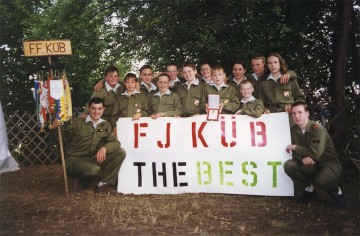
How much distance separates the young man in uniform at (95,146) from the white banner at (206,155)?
16 cm

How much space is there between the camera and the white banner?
18.1 ft

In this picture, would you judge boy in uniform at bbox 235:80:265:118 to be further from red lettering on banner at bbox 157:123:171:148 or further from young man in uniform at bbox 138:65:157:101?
young man in uniform at bbox 138:65:157:101

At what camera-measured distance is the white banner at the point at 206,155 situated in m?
5.52

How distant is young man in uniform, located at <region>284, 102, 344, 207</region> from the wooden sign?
3.16 meters

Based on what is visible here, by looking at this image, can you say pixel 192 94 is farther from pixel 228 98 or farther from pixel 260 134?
pixel 260 134

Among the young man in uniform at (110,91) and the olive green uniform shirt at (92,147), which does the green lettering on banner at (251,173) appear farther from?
the young man in uniform at (110,91)

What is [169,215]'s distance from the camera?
15.2 feet

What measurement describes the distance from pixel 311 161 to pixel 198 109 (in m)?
1.91

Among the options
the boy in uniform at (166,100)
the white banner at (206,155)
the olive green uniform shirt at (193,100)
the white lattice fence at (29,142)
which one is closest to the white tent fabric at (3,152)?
the white banner at (206,155)

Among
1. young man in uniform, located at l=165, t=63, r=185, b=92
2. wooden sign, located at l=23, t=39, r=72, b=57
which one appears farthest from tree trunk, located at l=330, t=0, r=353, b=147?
wooden sign, located at l=23, t=39, r=72, b=57

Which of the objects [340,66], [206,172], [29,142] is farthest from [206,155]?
[29,142]

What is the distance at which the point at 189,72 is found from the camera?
6.14 metres

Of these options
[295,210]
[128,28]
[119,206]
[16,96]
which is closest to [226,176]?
[295,210]

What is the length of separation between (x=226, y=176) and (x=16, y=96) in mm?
7523
